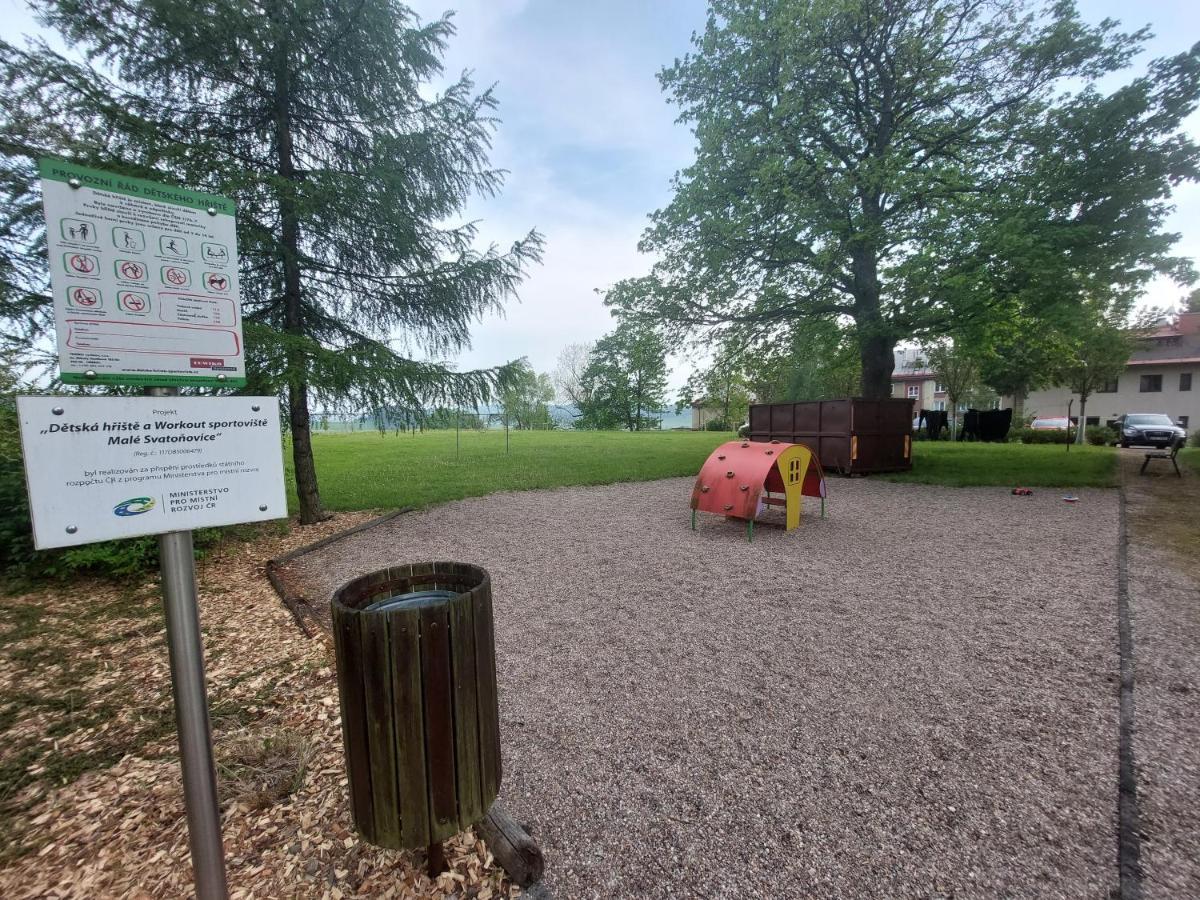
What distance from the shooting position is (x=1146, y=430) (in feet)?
66.9

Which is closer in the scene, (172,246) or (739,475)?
(172,246)

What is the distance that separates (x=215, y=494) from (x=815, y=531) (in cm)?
706

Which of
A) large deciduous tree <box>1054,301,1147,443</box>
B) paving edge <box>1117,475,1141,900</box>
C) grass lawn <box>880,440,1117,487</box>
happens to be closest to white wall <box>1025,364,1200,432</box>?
large deciduous tree <box>1054,301,1147,443</box>

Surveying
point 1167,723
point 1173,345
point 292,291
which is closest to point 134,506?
point 1167,723

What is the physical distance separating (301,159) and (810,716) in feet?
30.2

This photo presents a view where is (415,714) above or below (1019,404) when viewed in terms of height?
below

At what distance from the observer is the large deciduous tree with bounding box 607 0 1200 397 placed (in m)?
10.1

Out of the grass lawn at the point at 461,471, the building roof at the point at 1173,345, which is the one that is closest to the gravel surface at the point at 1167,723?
the grass lawn at the point at 461,471

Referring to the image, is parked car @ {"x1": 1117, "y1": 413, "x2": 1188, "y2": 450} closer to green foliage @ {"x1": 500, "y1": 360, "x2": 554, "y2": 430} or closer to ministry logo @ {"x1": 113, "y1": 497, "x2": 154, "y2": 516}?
green foliage @ {"x1": 500, "y1": 360, "x2": 554, "y2": 430}

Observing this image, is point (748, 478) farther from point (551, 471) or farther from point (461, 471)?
point (461, 471)

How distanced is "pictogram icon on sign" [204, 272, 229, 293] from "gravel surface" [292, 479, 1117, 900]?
90.2 inches

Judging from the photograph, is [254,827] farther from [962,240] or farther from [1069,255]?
[1069,255]

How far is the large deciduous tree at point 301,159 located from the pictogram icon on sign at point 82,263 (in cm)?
501

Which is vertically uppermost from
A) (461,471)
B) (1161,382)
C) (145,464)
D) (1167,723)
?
(1161,382)
